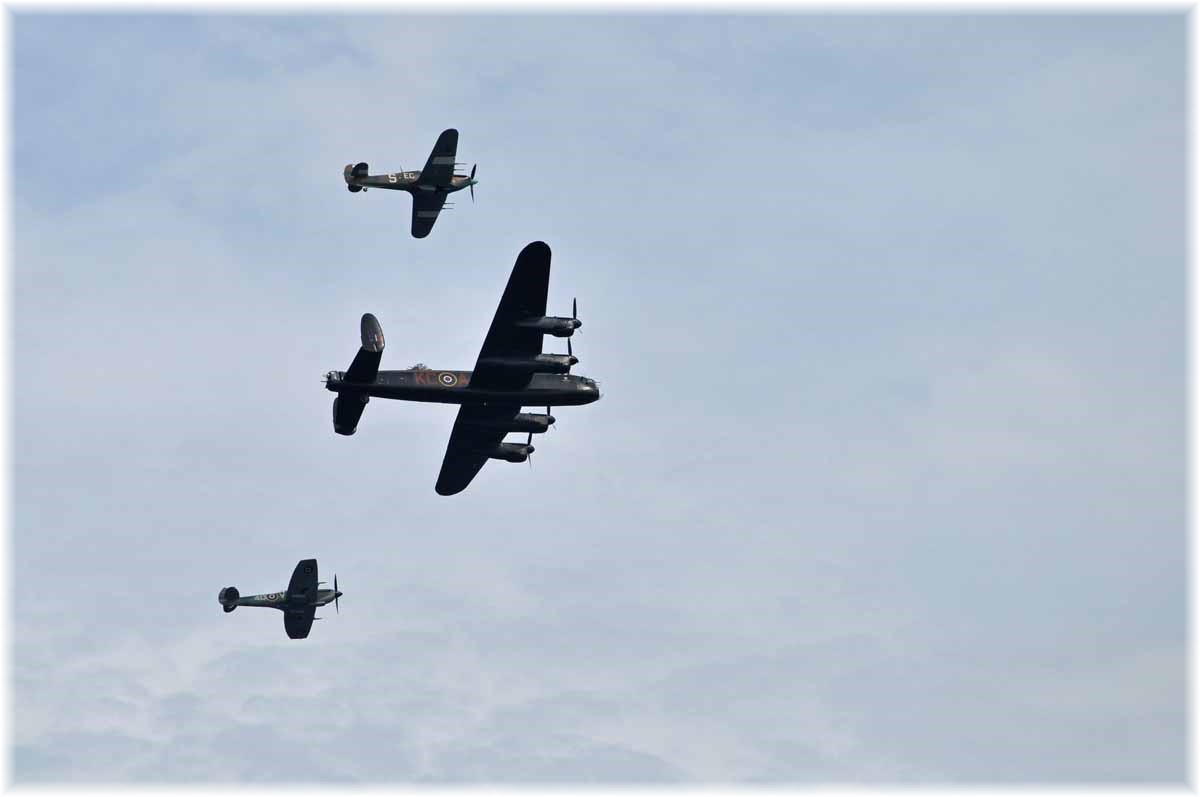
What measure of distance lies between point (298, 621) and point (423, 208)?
969 inches

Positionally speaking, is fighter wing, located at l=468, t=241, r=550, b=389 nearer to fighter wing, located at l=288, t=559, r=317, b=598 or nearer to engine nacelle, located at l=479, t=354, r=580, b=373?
engine nacelle, located at l=479, t=354, r=580, b=373

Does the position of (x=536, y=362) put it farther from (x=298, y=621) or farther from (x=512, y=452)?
(x=298, y=621)

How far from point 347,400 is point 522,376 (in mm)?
7580

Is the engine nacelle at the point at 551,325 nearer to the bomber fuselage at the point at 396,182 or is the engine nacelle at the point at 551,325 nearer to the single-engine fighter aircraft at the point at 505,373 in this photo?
the single-engine fighter aircraft at the point at 505,373

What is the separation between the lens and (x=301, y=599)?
8419 centimetres

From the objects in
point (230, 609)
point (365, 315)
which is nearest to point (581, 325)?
point (365, 315)

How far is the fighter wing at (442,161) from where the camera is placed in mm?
85375

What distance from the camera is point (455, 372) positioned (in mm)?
65250

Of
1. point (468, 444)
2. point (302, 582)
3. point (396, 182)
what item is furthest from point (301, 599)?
point (396, 182)

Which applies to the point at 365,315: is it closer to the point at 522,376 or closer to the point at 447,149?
the point at 522,376

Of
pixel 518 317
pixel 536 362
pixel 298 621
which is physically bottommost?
pixel 298 621

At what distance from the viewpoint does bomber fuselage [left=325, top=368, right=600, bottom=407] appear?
63719mm

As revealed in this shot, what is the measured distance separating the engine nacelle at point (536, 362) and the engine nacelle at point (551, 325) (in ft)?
4.81

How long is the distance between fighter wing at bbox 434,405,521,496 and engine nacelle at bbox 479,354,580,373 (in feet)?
14.6
